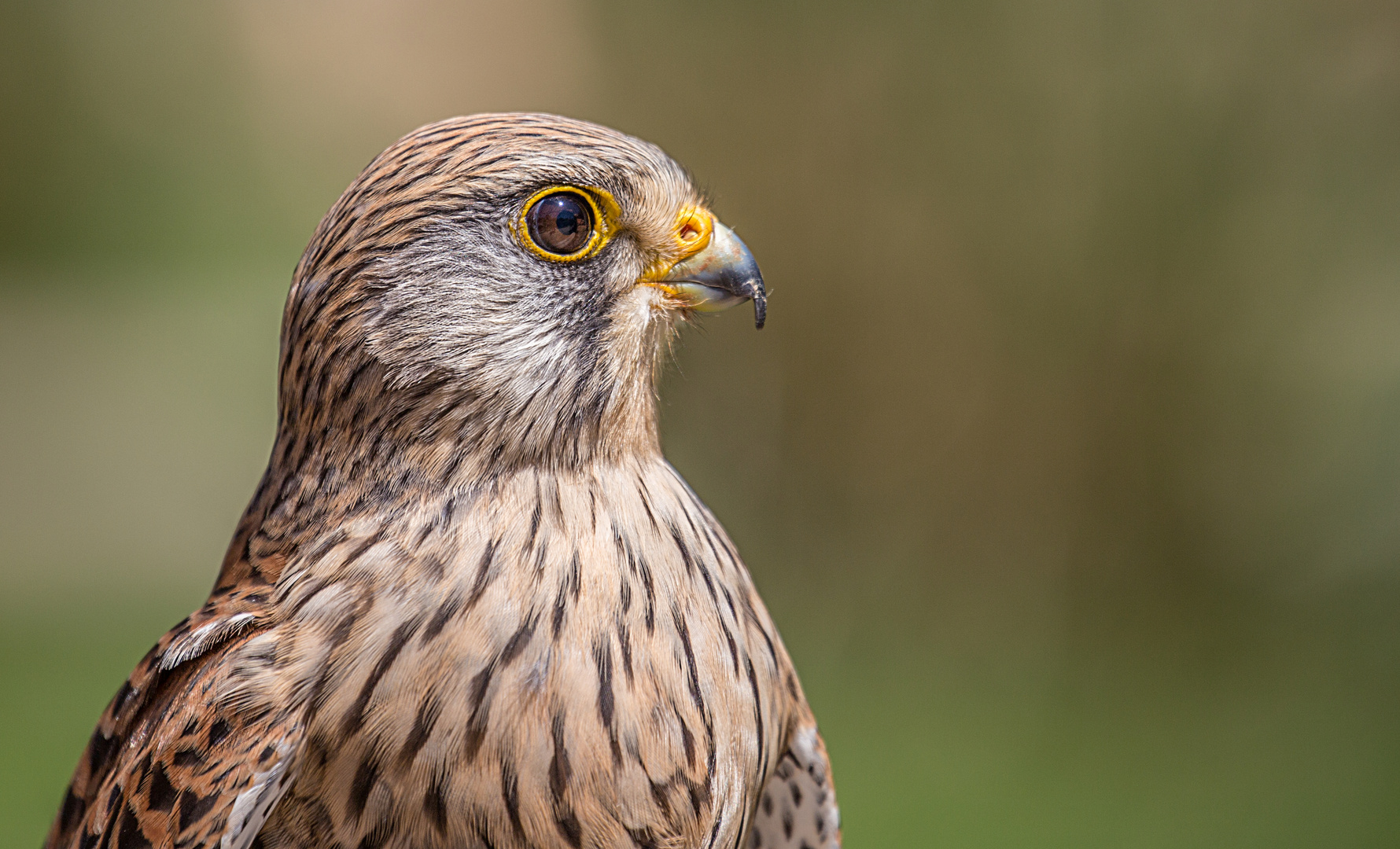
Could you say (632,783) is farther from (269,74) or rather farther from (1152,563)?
(269,74)

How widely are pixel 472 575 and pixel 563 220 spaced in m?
0.42

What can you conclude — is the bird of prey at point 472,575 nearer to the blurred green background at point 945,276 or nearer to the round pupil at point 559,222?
the round pupil at point 559,222

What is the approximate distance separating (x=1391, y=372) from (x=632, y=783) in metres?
3.89

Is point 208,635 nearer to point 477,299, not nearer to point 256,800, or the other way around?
point 256,800

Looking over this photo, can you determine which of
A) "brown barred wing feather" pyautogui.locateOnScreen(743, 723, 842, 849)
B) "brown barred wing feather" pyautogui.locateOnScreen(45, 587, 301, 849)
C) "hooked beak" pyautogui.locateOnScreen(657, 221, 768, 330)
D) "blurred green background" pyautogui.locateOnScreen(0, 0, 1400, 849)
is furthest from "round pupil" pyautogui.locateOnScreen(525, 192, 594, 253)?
"blurred green background" pyautogui.locateOnScreen(0, 0, 1400, 849)

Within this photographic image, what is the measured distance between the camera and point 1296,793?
13.0 ft

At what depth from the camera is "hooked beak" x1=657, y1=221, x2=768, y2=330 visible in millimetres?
1388

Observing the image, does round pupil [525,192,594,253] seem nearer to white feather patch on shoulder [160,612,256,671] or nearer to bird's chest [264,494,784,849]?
bird's chest [264,494,784,849]

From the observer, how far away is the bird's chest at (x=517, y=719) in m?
1.13

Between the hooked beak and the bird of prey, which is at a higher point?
the hooked beak

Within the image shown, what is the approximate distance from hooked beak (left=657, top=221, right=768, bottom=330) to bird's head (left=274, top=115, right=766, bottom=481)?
0.08m

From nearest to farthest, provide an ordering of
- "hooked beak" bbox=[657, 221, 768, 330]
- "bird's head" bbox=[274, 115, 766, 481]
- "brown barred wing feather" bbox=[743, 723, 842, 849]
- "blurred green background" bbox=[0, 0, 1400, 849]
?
1. "bird's head" bbox=[274, 115, 766, 481]
2. "hooked beak" bbox=[657, 221, 768, 330]
3. "brown barred wing feather" bbox=[743, 723, 842, 849]
4. "blurred green background" bbox=[0, 0, 1400, 849]

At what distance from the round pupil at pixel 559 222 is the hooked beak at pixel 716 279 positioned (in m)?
0.15

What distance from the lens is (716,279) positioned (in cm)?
140
